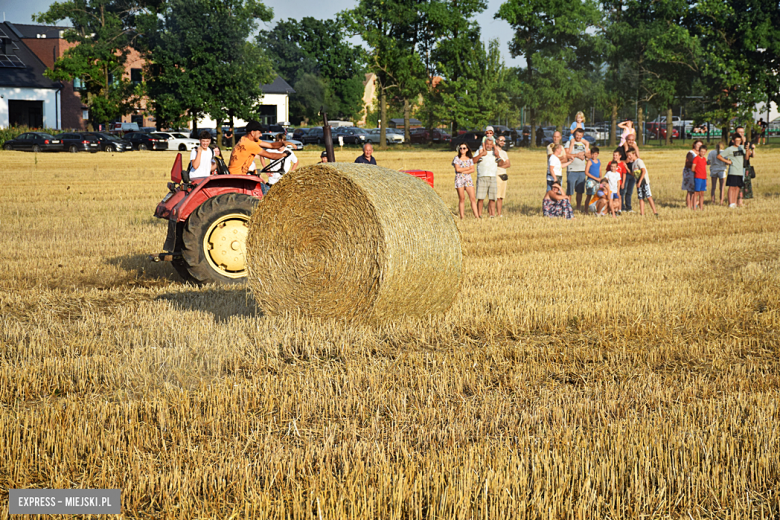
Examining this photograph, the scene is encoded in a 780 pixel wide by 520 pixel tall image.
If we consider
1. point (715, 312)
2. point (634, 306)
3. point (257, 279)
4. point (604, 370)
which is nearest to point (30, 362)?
point (257, 279)

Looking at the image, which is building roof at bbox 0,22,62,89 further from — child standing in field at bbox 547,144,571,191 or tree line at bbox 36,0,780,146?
child standing in field at bbox 547,144,571,191

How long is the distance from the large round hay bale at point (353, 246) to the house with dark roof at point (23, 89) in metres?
49.9

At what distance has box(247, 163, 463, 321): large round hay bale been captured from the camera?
616 cm

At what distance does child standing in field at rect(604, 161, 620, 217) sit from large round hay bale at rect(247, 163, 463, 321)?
934 cm

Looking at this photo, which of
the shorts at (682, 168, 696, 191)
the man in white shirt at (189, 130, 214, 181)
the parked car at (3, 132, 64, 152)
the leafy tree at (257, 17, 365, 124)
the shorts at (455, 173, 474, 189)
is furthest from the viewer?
the leafy tree at (257, 17, 365, 124)

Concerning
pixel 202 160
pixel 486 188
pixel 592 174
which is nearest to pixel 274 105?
pixel 592 174

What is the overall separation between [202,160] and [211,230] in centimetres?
210

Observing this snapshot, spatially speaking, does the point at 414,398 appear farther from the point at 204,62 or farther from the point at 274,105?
the point at 274,105

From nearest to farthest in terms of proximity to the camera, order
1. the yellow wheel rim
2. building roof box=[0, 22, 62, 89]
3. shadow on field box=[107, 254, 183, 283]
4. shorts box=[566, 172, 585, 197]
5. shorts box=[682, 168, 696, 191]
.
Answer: the yellow wheel rim
shadow on field box=[107, 254, 183, 283]
shorts box=[566, 172, 585, 197]
shorts box=[682, 168, 696, 191]
building roof box=[0, 22, 62, 89]

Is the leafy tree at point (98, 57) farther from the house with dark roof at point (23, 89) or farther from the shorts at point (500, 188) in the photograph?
the shorts at point (500, 188)

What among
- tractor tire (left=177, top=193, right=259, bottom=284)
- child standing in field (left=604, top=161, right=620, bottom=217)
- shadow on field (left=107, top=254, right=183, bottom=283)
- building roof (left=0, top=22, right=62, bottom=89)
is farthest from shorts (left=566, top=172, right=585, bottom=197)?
building roof (left=0, top=22, right=62, bottom=89)

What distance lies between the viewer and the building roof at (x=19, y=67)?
170ft

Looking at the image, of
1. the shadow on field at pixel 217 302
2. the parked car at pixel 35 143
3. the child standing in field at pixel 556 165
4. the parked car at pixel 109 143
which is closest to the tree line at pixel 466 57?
the parked car at pixel 109 143

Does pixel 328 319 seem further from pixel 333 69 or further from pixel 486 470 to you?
pixel 333 69
